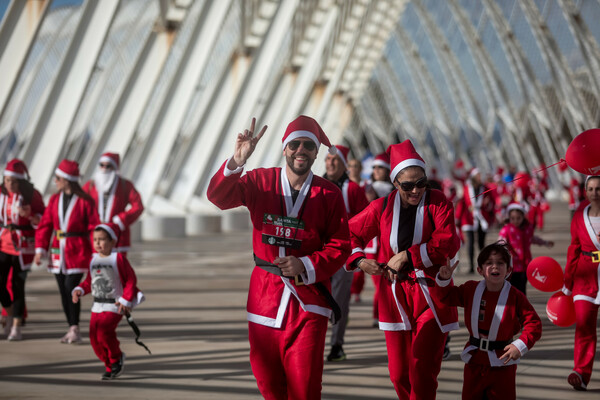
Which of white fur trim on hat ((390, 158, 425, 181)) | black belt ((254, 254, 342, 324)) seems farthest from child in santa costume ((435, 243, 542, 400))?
black belt ((254, 254, 342, 324))

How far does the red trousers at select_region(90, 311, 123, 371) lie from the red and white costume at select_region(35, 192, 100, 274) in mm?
1922

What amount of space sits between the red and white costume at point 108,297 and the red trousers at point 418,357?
2.55 meters

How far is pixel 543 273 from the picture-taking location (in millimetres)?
6586

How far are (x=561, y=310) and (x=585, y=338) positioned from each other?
30cm

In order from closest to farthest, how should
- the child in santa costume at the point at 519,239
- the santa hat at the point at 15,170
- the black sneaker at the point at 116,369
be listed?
the black sneaker at the point at 116,369 → the santa hat at the point at 15,170 → the child in santa costume at the point at 519,239

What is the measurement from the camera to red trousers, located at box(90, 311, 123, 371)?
23.9 feet

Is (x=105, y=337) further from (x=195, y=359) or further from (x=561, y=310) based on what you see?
(x=561, y=310)

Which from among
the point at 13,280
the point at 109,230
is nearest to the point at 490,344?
the point at 109,230

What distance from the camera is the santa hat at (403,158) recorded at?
5.55 metres

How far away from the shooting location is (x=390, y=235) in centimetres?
558

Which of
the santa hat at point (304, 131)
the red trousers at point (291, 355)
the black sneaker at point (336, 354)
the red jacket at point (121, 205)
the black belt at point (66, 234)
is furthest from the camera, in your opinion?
the red jacket at point (121, 205)

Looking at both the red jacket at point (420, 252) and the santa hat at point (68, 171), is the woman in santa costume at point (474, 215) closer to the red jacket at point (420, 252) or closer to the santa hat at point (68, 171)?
the santa hat at point (68, 171)

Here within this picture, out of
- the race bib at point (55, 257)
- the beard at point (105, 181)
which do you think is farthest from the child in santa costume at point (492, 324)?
the beard at point (105, 181)

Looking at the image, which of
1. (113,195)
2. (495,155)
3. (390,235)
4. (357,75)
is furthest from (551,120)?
(390,235)
